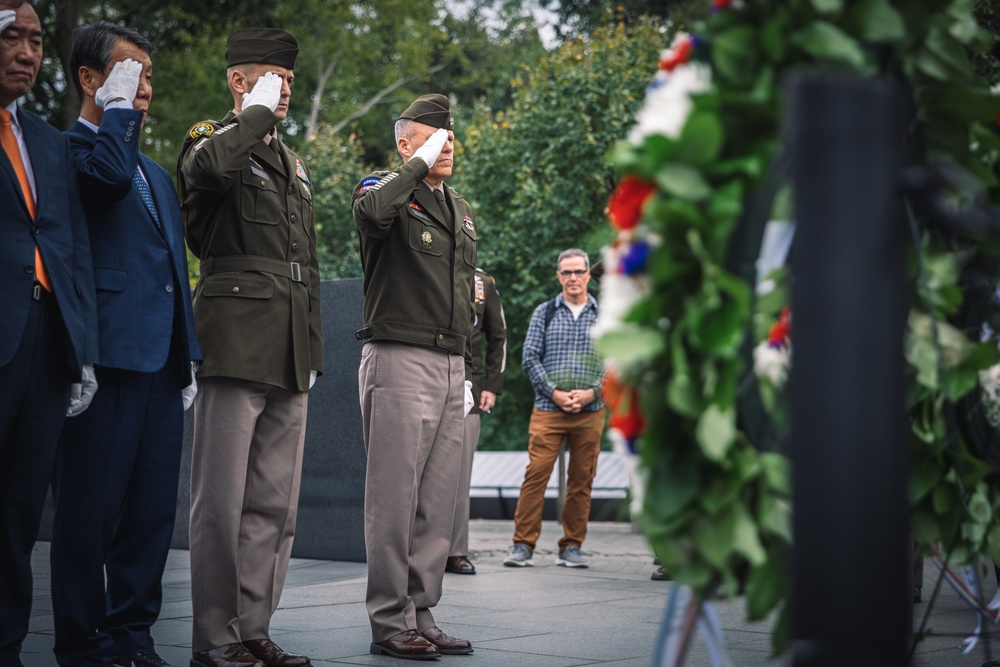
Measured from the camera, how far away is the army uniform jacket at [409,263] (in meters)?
4.73

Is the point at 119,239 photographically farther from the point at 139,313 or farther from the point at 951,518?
the point at 951,518

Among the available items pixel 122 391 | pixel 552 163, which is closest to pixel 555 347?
pixel 122 391

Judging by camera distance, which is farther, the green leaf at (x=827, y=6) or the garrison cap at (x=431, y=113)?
the garrison cap at (x=431, y=113)

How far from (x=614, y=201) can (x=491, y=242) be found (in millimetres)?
14690

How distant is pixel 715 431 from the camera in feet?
5.83

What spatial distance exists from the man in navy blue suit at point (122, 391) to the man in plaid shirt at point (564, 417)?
409 centimetres

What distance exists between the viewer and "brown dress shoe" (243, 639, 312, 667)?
13.8ft

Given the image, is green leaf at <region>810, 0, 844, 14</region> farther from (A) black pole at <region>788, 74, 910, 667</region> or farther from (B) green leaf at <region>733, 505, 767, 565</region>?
(B) green leaf at <region>733, 505, 767, 565</region>

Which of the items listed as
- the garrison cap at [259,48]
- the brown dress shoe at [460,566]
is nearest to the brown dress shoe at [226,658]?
the garrison cap at [259,48]

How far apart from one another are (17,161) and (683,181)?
2798 millimetres

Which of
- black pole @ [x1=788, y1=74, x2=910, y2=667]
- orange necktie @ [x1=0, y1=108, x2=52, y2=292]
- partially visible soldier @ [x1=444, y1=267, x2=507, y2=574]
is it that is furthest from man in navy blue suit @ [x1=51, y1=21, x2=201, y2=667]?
partially visible soldier @ [x1=444, y1=267, x2=507, y2=574]

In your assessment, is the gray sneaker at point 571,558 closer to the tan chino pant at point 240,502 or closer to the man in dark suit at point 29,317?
the tan chino pant at point 240,502

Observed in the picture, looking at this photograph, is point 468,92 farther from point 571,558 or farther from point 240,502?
point 240,502

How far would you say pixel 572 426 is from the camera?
8508 millimetres
